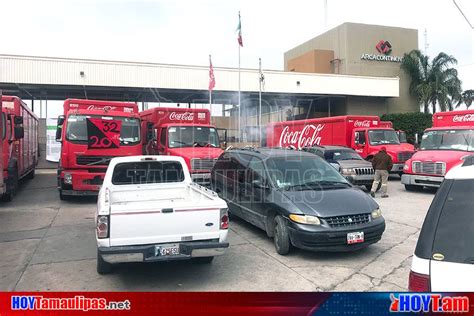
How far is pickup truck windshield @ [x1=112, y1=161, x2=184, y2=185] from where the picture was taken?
7.03 meters

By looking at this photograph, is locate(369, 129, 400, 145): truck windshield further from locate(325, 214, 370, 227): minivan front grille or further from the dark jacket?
locate(325, 214, 370, 227): minivan front grille

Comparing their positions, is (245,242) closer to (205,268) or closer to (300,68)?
(205,268)

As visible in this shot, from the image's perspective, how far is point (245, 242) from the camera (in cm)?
734

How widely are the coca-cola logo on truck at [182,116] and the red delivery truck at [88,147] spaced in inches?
106

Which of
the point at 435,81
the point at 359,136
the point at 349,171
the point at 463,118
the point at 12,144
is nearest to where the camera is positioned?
the point at 12,144

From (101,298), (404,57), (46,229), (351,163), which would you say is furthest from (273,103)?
(101,298)

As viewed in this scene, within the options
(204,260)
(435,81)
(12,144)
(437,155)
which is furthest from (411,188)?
(435,81)

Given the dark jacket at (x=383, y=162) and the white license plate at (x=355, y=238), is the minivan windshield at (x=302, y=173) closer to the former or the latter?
the white license plate at (x=355, y=238)

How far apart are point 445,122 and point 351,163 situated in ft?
20.1

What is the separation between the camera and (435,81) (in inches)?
1506

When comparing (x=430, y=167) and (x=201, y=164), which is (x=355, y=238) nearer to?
(x=201, y=164)

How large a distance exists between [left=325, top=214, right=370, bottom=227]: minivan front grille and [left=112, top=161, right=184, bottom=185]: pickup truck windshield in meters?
2.75

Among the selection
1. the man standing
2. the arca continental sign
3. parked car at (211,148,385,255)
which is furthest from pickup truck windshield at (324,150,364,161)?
the arca continental sign

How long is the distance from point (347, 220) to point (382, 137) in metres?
13.0
